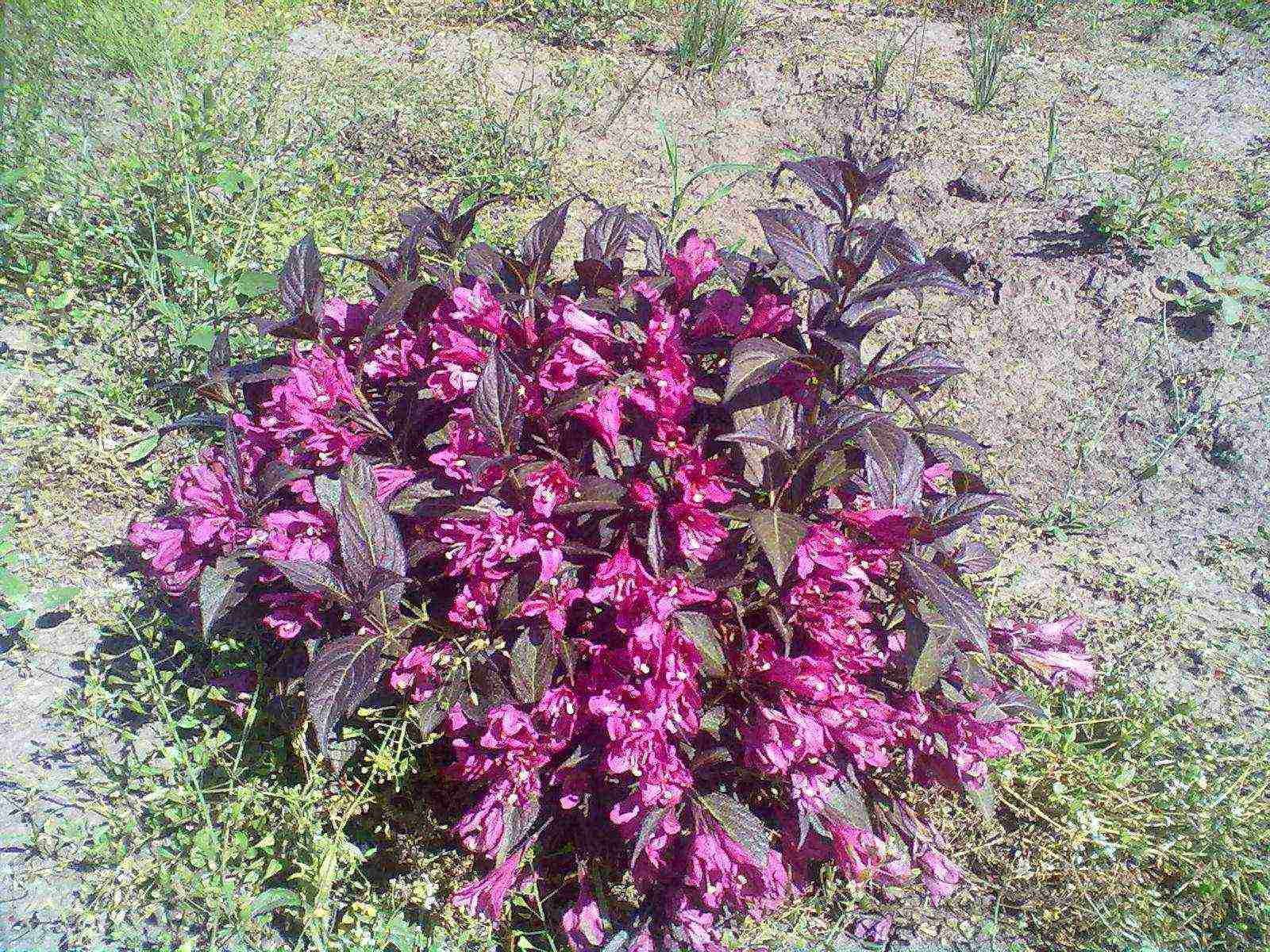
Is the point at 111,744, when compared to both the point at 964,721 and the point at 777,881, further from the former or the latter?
the point at 964,721

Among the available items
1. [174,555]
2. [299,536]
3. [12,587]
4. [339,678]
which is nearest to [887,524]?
[339,678]

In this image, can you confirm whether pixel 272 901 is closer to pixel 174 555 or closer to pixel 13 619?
pixel 174 555

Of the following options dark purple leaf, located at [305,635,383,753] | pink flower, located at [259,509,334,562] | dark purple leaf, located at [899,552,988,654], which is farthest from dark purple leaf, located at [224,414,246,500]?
dark purple leaf, located at [899,552,988,654]

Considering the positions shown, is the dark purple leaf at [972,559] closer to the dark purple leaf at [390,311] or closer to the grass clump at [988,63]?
the dark purple leaf at [390,311]

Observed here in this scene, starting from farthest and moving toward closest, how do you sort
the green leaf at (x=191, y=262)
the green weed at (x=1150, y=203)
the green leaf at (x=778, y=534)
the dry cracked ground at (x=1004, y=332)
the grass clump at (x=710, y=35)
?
1. the grass clump at (x=710, y=35)
2. the green weed at (x=1150, y=203)
3. the green leaf at (x=191, y=262)
4. the dry cracked ground at (x=1004, y=332)
5. the green leaf at (x=778, y=534)

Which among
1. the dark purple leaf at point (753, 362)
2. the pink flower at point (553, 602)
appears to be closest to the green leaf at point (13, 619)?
the pink flower at point (553, 602)

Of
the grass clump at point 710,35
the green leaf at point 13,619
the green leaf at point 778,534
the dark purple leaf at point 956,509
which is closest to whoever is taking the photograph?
the green leaf at point 778,534

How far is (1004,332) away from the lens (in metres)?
3.66

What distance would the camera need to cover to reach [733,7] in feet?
15.3

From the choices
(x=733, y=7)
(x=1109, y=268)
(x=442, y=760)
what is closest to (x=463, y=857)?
(x=442, y=760)

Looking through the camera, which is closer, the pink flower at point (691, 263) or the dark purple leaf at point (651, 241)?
the pink flower at point (691, 263)

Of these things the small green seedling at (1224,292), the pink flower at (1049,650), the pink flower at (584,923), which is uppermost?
the small green seedling at (1224,292)

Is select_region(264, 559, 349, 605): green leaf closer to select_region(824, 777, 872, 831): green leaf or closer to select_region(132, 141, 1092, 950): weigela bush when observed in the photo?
select_region(132, 141, 1092, 950): weigela bush

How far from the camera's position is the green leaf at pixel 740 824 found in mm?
1875
